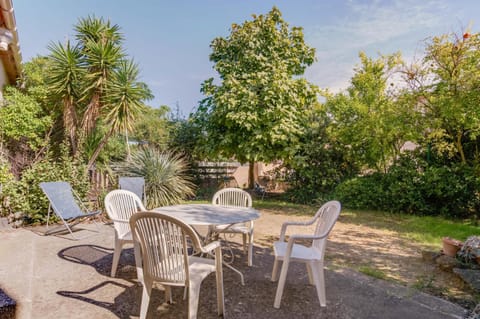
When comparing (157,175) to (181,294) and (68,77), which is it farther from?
(181,294)

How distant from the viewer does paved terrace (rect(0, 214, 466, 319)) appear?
7.97 feet

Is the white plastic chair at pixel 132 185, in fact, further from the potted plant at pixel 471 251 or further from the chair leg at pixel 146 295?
the potted plant at pixel 471 251

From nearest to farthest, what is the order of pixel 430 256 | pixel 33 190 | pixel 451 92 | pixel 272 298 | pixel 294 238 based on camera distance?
pixel 294 238
pixel 272 298
pixel 430 256
pixel 33 190
pixel 451 92

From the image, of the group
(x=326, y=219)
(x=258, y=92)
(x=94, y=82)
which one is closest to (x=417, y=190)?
(x=258, y=92)

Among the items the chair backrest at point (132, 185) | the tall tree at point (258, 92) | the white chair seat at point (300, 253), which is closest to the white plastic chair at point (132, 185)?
the chair backrest at point (132, 185)

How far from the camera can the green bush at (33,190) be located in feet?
16.6

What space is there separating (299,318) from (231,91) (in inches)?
284

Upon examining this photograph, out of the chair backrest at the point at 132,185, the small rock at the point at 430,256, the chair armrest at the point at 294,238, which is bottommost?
the small rock at the point at 430,256

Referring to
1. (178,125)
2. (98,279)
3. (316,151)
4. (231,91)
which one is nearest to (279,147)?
(316,151)

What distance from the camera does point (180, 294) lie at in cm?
276

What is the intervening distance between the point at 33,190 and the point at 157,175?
2774 mm

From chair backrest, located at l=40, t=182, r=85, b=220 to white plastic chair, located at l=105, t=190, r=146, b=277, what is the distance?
6.38ft

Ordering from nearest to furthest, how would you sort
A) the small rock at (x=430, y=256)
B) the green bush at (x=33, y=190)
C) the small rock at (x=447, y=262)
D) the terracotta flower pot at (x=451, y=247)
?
1. the small rock at (x=447, y=262)
2. the terracotta flower pot at (x=451, y=247)
3. the small rock at (x=430, y=256)
4. the green bush at (x=33, y=190)

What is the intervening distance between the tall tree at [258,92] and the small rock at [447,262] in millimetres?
5250
